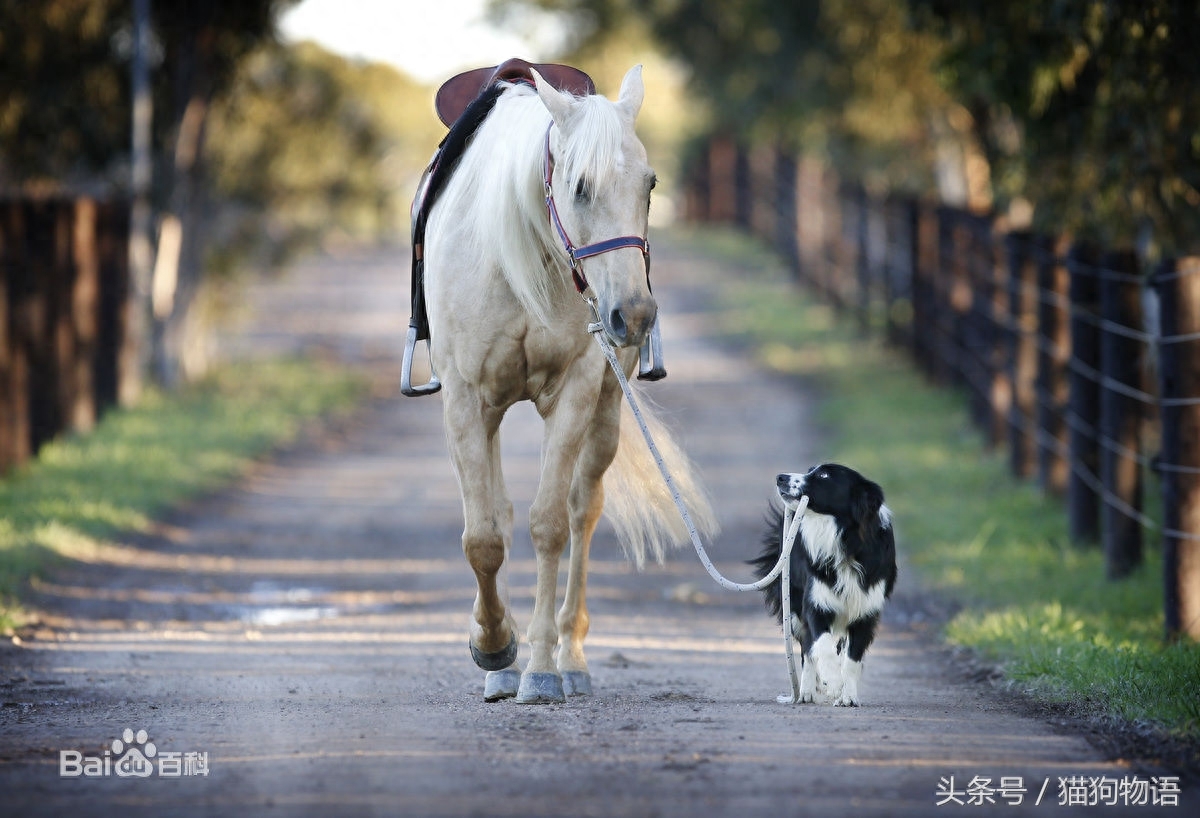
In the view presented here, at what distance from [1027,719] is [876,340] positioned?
15.7 metres

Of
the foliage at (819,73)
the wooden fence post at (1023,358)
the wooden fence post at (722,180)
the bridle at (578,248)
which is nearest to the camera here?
the bridle at (578,248)

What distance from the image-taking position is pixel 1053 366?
10.9 m

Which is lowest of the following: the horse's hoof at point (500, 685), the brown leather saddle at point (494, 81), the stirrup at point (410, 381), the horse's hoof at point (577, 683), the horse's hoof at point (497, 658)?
the horse's hoof at point (577, 683)

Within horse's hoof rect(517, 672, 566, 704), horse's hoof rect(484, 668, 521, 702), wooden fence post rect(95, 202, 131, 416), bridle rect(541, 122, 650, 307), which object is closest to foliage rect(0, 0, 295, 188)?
wooden fence post rect(95, 202, 131, 416)

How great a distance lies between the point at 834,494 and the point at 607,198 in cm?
149

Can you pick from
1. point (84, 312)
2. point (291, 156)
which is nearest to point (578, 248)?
point (84, 312)

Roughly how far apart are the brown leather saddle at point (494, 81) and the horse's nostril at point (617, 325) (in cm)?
146

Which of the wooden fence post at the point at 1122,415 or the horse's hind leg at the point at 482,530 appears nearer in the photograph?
the horse's hind leg at the point at 482,530

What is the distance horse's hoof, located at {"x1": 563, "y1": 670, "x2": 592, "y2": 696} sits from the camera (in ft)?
20.0

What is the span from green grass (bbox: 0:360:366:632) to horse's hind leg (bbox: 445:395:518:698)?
109 inches

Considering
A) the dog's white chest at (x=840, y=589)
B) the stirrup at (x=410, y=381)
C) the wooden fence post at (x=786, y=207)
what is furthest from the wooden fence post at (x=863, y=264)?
the dog's white chest at (x=840, y=589)

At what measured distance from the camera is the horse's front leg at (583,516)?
248 inches

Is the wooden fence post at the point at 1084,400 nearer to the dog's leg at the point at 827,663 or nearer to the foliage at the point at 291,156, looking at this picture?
the dog's leg at the point at 827,663

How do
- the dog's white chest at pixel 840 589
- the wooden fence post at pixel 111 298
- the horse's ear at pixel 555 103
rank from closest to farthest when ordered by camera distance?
the horse's ear at pixel 555 103 < the dog's white chest at pixel 840 589 < the wooden fence post at pixel 111 298
